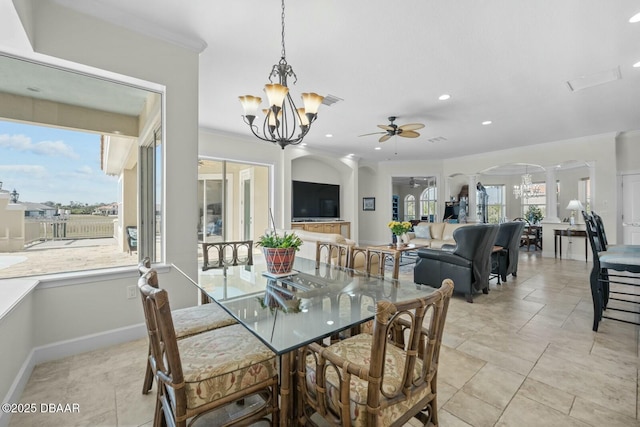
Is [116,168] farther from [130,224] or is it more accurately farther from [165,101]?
[165,101]

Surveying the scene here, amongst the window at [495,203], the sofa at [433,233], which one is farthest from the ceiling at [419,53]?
the window at [495,203]

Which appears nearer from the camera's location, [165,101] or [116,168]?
[165,101]

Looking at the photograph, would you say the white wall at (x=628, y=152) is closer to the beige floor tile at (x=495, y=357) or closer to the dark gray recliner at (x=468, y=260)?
the dark gray recliner at (x=468, y=260)

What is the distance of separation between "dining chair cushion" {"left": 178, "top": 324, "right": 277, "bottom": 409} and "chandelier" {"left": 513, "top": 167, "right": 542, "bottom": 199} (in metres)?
9.77

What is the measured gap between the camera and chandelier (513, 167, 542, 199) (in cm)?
855

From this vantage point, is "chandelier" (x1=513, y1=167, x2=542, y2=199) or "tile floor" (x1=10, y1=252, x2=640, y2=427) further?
"chandelier" (x1=513, y1=167, x2=542, y2=199)

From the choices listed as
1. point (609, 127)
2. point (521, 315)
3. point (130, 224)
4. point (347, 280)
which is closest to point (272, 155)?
point (130, 224)

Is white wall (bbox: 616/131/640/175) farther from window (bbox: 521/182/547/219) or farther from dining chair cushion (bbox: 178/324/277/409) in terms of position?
dining chair cushion (bbox: 178/324/277/409)

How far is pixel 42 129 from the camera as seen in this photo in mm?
2404

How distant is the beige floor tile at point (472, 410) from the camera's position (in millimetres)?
1575

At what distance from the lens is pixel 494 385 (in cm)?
190

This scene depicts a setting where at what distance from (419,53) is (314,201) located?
5.42m

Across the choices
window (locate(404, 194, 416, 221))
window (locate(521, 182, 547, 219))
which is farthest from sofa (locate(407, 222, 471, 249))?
window (locate(404, 194, 416, 221))

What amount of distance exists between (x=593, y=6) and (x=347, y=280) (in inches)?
113
